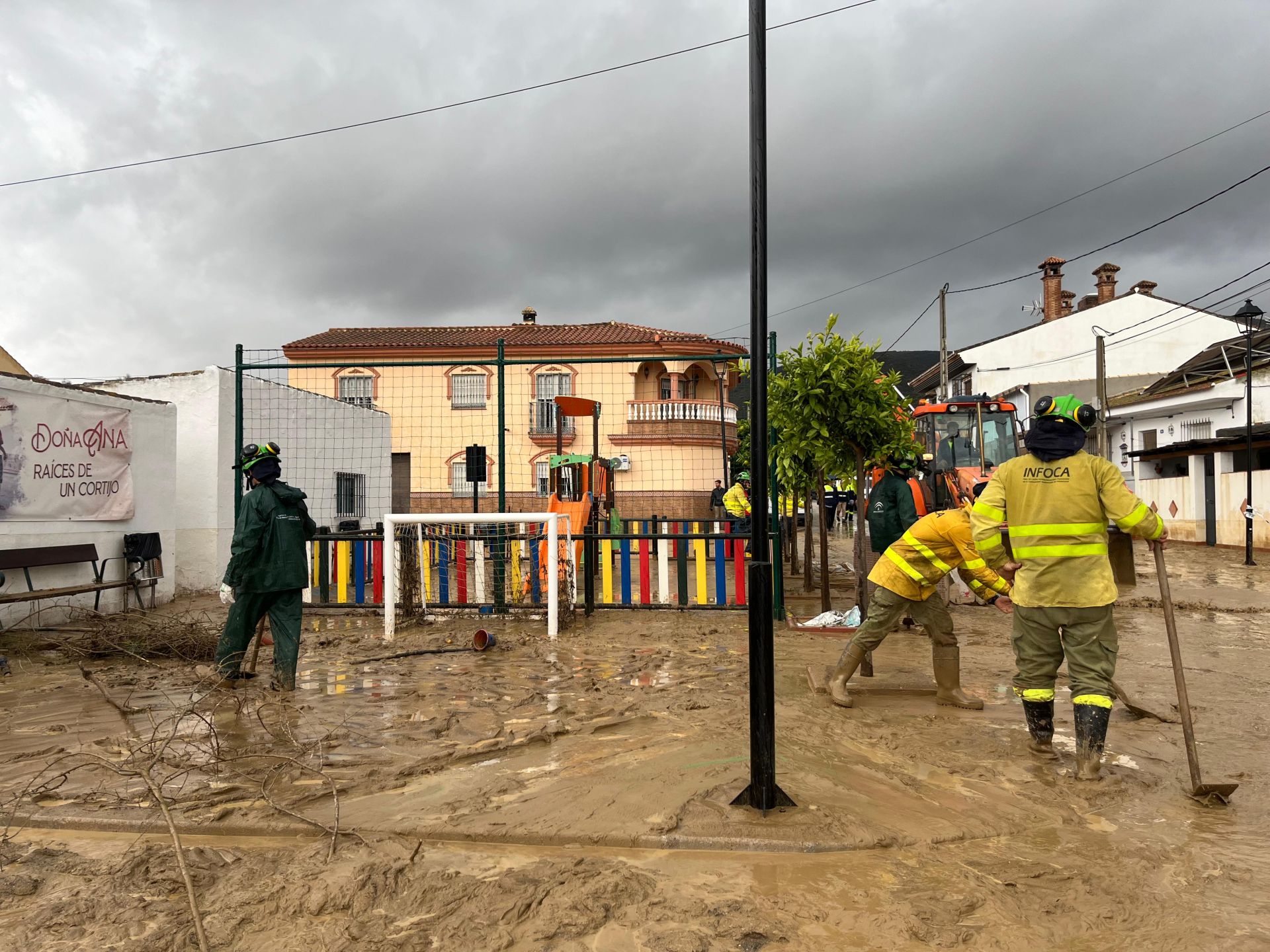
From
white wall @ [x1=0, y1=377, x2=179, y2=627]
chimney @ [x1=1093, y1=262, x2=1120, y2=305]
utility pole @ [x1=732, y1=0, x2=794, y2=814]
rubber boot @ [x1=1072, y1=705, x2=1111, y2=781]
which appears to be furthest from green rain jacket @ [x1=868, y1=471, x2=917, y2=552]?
chimney @ [x1=1093, y1=262, x2=1120, y2=305]

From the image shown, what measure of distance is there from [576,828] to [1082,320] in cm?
3637

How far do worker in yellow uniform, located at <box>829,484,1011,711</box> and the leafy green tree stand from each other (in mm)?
2074

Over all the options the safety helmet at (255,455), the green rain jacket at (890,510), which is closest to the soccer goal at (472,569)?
the safety helmet at (255,455)

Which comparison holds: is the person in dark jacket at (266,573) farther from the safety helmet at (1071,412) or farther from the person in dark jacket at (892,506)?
the safety helmet at (1071,412)

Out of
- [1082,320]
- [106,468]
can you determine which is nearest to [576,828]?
[106,468]

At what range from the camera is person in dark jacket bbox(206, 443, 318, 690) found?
6.20m

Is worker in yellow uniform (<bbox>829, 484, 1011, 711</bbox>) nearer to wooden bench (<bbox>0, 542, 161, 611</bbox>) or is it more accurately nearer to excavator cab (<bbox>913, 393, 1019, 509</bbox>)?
wooden bench (<bbox>0, 542, 161, 611</bbox>)

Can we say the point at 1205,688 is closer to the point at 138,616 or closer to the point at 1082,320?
the point at 138,616

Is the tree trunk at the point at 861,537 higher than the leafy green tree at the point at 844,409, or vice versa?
the leafy green tree at the point at 844,409

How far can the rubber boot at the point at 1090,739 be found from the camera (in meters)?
4.17

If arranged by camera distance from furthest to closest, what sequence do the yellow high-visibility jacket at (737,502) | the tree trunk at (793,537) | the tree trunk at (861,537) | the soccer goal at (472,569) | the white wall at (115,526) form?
the yellow high-visibility jacket at (737,502) < the tree trunk at (793,537) < the white wall at (115,526) < the soccer goal at (472,569) < the tree trunk at (861,537)

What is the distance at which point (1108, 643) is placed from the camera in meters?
4.40

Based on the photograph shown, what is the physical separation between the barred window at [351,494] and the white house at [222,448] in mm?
33

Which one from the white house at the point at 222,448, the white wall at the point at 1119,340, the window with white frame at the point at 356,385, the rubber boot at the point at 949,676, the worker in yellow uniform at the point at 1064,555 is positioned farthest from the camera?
the white wall at the point at 1119,340
